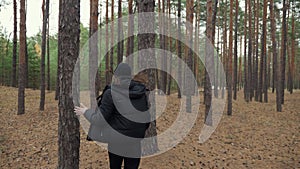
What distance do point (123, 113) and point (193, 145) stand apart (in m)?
5.09

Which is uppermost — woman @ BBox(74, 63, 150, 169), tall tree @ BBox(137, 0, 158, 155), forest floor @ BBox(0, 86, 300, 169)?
tall tree @ BBox(137, 0, 158, 155)

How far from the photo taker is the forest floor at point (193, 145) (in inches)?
258

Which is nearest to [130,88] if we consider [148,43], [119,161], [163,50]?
[119,161]

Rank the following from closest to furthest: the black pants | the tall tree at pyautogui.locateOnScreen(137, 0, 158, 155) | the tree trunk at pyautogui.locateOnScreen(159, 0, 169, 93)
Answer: the black pants
the tall tree at pyautogui.locateOnScreen(137, 0, 158, 155)
the tree trunk at pyautogui.locateOnScreen(159, 0, 169, 93)

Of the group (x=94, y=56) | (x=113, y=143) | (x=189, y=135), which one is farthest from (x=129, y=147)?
(x=94, y=56)

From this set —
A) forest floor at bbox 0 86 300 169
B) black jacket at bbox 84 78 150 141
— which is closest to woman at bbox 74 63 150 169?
black jacket at bbox 84 78 150 141

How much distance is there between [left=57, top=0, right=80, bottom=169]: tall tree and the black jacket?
2.33ft

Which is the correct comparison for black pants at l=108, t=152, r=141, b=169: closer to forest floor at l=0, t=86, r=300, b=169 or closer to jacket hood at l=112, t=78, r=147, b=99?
jacket hood at l=112, t=78, r=147, b=99

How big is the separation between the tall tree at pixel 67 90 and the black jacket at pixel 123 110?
0.71 m

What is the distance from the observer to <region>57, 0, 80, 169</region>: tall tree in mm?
3891

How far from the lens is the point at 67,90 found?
389 cm

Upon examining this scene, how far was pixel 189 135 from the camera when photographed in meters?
8.95

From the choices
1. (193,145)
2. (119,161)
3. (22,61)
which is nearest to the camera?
(119,161)

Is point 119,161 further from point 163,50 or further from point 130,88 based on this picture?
point 163,50
